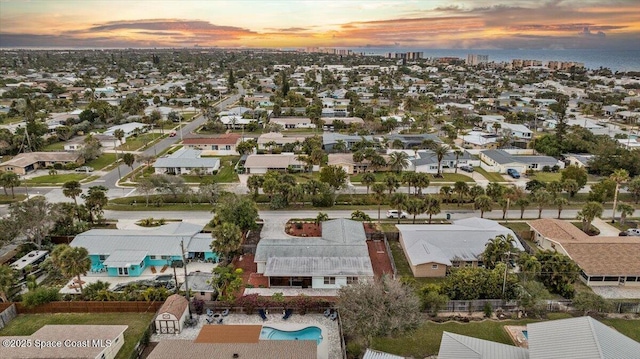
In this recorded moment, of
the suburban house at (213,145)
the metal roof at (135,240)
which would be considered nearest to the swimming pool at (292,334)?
the metal roof at (135,240)

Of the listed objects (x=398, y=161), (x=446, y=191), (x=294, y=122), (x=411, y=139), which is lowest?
(x=446, y=191)

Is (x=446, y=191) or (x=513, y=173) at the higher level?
(x=446, y=191)

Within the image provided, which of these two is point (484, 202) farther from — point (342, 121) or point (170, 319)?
point (342, 121)

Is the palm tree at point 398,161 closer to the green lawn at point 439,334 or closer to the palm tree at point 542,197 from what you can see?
the palm tree at point 542,197

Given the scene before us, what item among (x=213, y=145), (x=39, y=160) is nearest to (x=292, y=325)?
(x=213, y=145)

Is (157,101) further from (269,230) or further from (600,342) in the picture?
(600,342)

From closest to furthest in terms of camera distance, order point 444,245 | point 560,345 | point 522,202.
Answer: point 560,345, point 444,245, point 522,202
